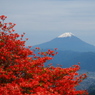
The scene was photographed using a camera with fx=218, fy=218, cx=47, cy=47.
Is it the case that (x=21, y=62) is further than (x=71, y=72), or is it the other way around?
(x=71, y=72)

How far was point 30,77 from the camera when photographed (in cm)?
1605

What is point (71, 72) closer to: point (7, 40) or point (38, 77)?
point (38, 77)

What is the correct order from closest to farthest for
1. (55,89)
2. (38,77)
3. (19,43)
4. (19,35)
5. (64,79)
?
(38,77) < (55,89) < (64,79) < (19,43) < (19,35)

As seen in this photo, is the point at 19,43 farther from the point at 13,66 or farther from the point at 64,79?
the point at 64,79

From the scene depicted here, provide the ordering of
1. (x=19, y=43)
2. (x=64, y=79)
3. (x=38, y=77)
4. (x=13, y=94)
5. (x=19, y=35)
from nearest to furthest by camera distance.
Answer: (x=13, y=94)
(x=38, y=77)
(x=64, y=79)
(x=19, y=43)
(x=19, y=35)

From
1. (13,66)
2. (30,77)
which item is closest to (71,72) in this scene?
(30,77)

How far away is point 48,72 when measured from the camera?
16.2 m

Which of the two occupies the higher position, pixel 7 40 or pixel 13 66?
pixel 7 40

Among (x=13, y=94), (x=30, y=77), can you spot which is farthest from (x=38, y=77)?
(x=13, y=94)

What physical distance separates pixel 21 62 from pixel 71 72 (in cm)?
408

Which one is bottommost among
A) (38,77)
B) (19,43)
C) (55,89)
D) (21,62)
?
(55,89)

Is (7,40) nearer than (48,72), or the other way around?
(48,72)

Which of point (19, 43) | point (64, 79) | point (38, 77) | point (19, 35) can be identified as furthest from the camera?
point (19, 35)

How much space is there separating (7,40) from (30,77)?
388 centimetres
